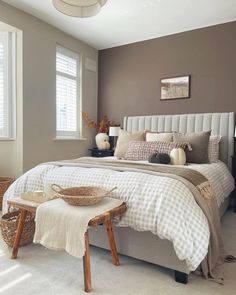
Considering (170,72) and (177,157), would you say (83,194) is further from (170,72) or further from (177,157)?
(170,72)

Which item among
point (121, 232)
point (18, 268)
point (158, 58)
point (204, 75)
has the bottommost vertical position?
point (18, 268)

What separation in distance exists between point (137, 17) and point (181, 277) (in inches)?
134

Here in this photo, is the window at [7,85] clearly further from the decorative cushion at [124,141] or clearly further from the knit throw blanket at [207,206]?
the knit throw blanket at [207,206]

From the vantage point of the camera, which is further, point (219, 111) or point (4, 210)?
point (219, 111)

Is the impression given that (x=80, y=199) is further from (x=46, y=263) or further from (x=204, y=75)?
(x=204, y=75)

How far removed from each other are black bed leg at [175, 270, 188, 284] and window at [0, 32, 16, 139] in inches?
116

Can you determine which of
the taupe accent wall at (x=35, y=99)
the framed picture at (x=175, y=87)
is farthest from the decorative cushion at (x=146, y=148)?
the taupe accent wall at (x=35, y=99)

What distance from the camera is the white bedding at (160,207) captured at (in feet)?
5.27

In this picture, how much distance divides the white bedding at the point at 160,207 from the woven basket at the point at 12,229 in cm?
37

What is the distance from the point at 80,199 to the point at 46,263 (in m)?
0.69

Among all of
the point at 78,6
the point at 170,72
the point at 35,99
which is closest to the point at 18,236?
the point at 78,6

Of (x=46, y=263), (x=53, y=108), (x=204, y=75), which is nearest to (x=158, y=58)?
(x=204, y=75)

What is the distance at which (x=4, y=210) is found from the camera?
2.42 meters

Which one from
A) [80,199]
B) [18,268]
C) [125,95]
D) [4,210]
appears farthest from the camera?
[125,95]
